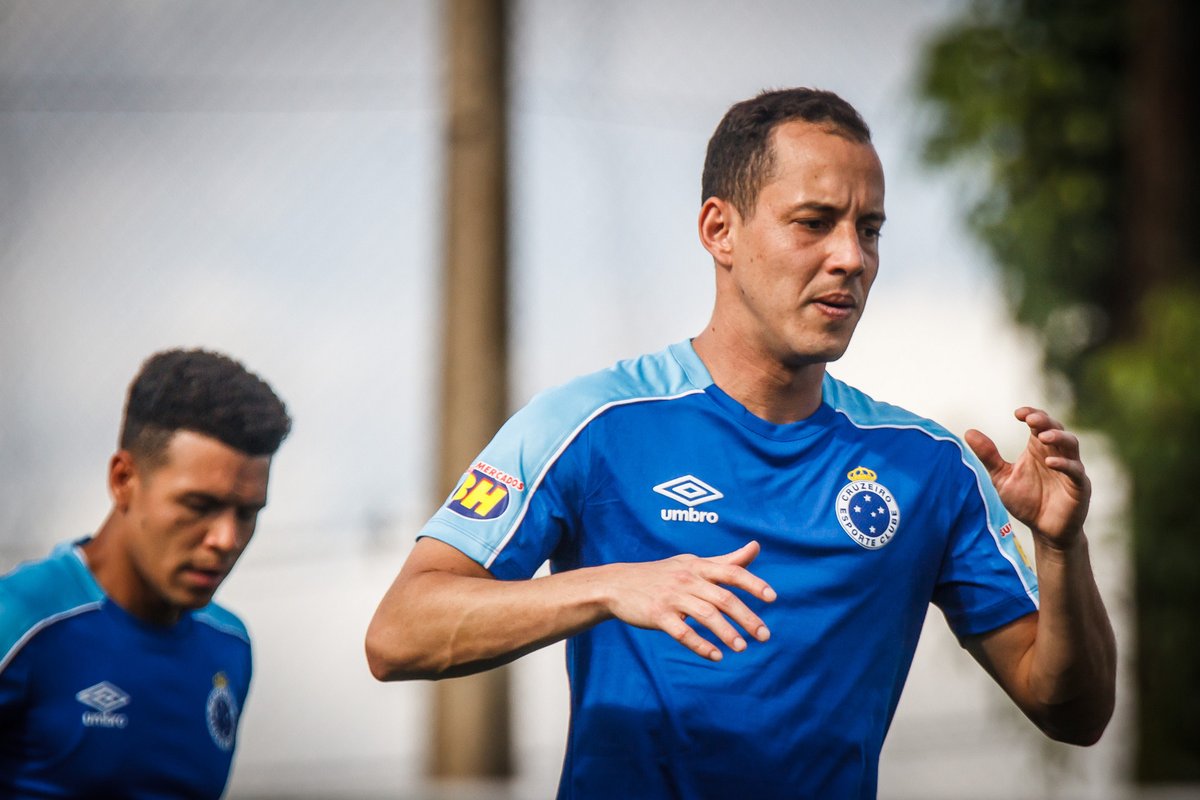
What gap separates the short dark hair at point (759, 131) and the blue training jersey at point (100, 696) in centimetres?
173

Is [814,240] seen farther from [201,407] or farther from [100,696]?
[100,696]

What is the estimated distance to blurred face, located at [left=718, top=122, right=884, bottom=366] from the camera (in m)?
2.61

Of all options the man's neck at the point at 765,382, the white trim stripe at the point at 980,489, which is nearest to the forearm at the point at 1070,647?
the white trim stripe at the point at 980,489

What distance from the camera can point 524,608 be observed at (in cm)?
223

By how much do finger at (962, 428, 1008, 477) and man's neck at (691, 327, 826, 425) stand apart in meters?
0.36

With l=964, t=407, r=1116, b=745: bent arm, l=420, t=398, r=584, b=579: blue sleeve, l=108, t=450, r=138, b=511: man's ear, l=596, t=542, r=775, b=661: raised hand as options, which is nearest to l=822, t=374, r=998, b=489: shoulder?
l=964, t=407, r=1116, b=745: bent arm

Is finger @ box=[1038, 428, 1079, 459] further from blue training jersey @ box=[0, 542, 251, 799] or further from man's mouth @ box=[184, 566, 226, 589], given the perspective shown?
blue training jersey @ box=[0, 542, 251, 799]

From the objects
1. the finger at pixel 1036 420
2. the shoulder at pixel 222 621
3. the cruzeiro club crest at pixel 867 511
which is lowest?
the shoulder at pixel 222 621

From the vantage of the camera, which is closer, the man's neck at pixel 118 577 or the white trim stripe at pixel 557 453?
the white trim stripe at pixel 557 453

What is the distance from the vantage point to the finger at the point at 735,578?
208 cm

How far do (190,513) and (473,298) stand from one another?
2.43 m

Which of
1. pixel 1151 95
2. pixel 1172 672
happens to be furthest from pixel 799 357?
pixel 1151 95

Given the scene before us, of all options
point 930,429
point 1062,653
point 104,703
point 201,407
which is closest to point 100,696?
point 104,703

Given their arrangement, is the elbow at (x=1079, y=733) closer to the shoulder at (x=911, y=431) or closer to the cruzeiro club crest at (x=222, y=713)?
the shoulder at (x=911, y=431)
